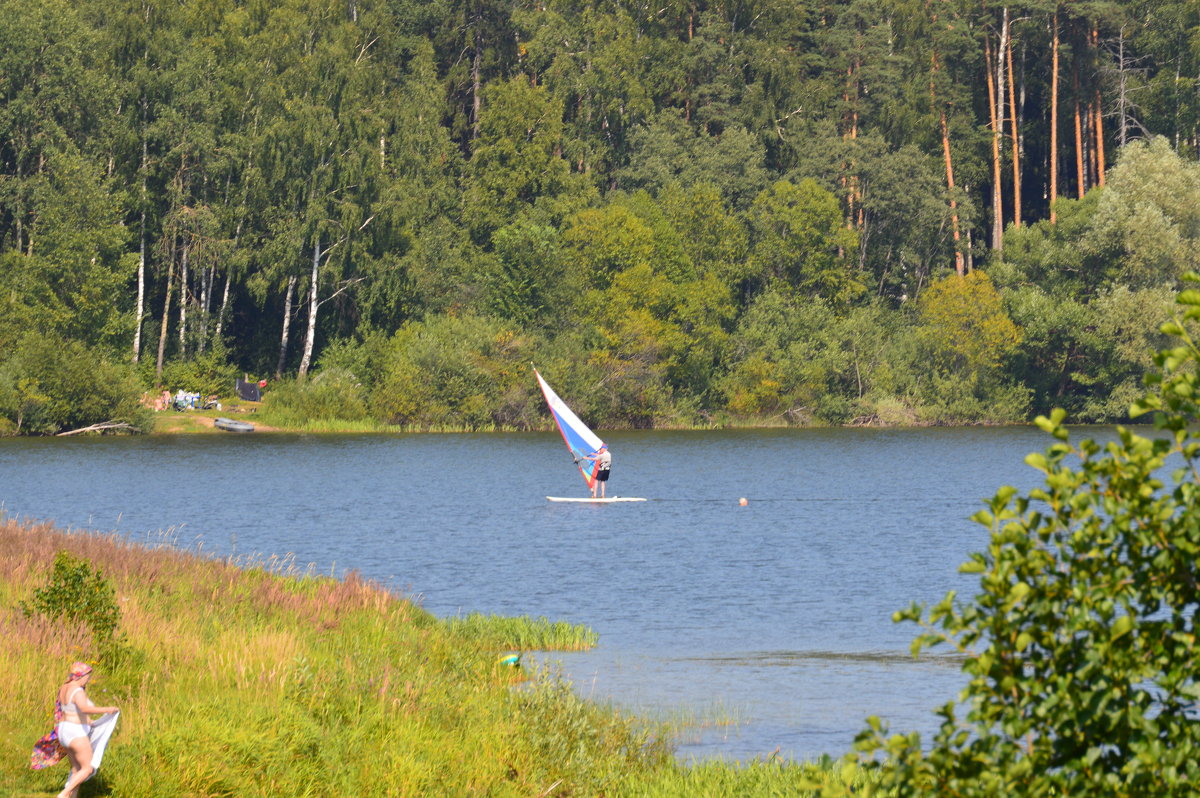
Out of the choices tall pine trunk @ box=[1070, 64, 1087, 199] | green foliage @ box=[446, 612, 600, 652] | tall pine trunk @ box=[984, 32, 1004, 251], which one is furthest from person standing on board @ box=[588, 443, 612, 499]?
tall pine trunk @ box=[1070, 64, 1087, 199]

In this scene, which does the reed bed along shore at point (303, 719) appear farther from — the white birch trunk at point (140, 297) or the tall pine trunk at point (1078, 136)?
the tall pine trunk at point (1078, 136)

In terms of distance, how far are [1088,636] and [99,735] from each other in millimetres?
8088

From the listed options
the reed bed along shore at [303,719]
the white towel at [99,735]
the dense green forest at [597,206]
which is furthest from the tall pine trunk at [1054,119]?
the white towel at [99,735]

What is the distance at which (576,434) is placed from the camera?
153 feet

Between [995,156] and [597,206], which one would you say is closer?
[597,206]

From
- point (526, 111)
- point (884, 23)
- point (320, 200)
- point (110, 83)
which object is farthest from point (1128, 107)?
point (110, 83)

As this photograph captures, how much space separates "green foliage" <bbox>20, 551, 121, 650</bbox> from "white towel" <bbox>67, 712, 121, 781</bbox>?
3086mm

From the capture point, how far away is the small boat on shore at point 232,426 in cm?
7469

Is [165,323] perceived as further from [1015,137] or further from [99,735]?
[99,735]

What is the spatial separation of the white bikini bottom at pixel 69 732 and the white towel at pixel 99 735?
0.13 meters

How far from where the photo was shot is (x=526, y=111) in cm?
8862

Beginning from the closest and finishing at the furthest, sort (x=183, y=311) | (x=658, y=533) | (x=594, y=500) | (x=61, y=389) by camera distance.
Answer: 1. (x=658, y=533)
2. (x=594, y=500)
3. (x=61, y=389)
4. (x=183, y=311)

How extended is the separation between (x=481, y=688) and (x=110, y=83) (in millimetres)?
62680

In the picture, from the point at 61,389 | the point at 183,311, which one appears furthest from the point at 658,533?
the point at 183,311
